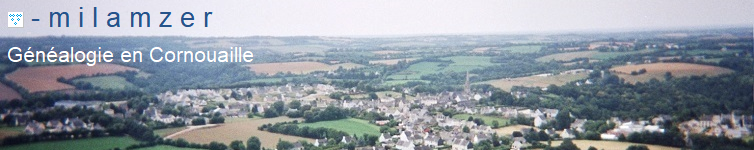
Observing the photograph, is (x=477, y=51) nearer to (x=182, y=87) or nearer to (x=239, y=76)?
(x=239, y=76)

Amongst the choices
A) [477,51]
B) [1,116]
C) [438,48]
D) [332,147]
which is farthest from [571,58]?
[1,116]

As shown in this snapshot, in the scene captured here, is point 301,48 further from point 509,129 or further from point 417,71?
point 509,129

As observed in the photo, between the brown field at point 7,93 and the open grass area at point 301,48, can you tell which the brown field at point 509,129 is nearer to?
the open grass area at point 301,48

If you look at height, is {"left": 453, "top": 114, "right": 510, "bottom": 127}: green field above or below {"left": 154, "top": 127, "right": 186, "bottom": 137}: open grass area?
above

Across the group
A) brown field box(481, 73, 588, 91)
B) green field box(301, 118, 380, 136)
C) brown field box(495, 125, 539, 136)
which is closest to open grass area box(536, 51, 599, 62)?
brown field box(481, 73, 588, 91)

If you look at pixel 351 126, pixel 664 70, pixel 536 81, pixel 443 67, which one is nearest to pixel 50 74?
pixel 351 126

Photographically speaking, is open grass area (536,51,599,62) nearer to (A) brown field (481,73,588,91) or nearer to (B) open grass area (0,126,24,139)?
(A) brown field (481,73,588,91)
